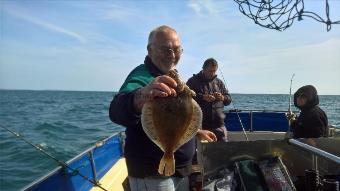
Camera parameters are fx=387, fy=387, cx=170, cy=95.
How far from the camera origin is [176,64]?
2.92 m

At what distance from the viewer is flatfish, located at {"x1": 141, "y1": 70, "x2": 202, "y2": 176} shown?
2186 mm

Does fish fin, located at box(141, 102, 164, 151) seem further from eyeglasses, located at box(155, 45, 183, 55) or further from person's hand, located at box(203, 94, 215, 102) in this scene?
person's hand, located at box(203, 94, 215, 102)

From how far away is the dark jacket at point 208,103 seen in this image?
252 inches

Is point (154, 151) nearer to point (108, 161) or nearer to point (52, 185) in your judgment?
point (52, 185)

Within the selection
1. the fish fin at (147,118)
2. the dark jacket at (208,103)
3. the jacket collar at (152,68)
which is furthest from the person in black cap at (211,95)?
the fish fin at (147,118)

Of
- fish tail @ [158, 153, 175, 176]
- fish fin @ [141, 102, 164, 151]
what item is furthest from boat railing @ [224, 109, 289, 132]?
fish fin @ [141, 102, 164, 151]

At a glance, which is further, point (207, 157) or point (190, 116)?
point (207, 157)

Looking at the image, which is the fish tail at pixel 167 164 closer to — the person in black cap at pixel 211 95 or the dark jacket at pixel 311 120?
the dark jacket at pixel 311 120

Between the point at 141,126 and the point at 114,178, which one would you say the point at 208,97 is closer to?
the point at 114,178

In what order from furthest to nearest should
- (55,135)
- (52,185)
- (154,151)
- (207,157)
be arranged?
(55,135) < (52,185) < (207,157) < (154,151)

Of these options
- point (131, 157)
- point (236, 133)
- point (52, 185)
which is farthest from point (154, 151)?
point (236, 133)

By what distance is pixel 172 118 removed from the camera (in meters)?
2.21

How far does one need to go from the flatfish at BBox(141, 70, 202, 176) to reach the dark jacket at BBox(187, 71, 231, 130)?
401cm

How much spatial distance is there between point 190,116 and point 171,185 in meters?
0.90
